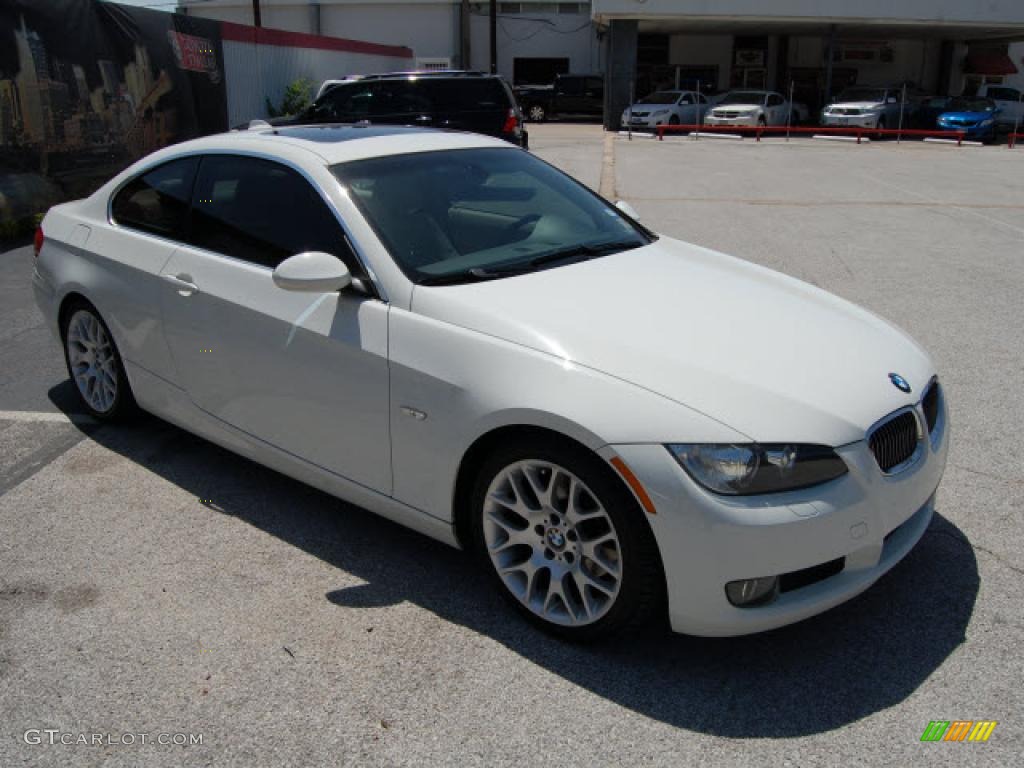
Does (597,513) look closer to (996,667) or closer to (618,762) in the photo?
(618,762)

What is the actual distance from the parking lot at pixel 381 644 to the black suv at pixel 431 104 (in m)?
10.8

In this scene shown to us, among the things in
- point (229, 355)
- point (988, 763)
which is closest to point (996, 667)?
point (988, 763)

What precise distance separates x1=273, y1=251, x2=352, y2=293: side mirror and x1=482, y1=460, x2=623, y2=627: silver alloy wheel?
36.8 inches

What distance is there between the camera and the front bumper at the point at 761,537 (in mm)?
2680

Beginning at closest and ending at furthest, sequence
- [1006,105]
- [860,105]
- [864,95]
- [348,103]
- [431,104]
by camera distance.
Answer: [431,104] → [348,103] → [860,105] → [864,95] → [1006,105]

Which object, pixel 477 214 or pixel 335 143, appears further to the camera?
pixel 335 143

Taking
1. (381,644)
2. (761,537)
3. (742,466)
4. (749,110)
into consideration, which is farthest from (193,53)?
(749,110)

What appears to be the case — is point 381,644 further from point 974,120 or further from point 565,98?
point 565,98

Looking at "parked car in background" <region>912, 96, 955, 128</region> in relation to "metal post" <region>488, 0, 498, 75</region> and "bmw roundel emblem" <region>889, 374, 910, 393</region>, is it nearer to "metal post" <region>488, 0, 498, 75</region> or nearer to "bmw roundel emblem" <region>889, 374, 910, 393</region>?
"metal post" <region>488, 0, 498, 75</region>

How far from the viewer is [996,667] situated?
2.95m

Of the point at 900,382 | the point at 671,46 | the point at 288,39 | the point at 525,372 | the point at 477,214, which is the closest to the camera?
the point at 525,372

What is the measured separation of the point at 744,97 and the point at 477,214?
29.5 metres

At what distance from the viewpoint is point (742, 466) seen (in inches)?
107

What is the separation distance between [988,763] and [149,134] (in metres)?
14.5
